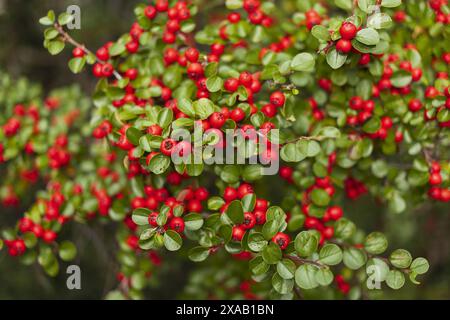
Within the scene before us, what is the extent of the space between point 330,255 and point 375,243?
31 centimetres

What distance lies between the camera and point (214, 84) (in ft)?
6.18

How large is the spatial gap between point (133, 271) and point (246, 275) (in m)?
0.65

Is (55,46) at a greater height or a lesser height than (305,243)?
greater

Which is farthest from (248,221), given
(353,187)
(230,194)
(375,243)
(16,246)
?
(16,246)

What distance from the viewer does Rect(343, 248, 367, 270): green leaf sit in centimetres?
207

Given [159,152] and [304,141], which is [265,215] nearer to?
[304,141]

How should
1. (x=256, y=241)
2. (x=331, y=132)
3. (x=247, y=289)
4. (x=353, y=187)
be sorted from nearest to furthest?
(x=256, y=241)
(x=331, y=132)
(x=353, y=187)
(x=247, y=289)

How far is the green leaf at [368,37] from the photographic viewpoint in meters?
1.74

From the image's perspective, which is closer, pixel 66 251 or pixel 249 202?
pixel 249 202

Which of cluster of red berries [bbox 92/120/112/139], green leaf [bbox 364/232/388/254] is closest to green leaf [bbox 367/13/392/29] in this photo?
green leaf [bbox 364/232/388/254]

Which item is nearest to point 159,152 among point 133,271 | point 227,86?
point 227,86

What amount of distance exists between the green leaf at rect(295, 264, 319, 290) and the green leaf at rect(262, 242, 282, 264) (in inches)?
3.9

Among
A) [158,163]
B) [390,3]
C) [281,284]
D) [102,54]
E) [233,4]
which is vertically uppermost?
[390,3]

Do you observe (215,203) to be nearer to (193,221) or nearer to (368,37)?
(193,221)
